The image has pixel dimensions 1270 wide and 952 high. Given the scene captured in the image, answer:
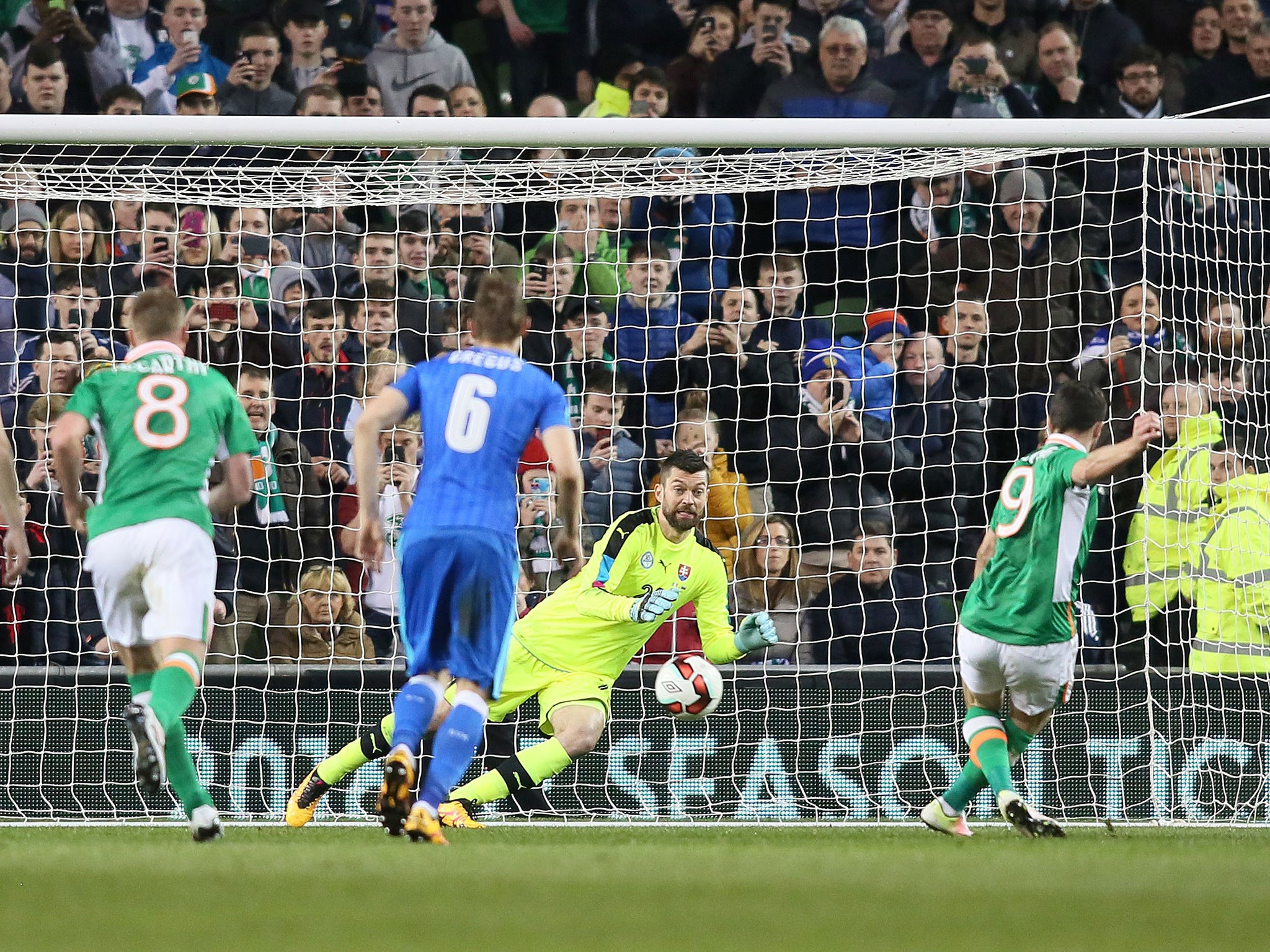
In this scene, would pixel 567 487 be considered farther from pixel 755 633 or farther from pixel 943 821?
pixel 943 821

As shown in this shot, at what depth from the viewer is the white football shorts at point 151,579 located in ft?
17.0

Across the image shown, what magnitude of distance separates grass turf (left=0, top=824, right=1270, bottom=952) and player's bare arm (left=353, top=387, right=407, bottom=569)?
1013 millimetres

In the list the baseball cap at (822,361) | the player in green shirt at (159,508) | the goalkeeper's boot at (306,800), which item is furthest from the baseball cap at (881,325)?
the player in green shirt at (159,508)

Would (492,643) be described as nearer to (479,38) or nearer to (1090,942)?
(1090,942)

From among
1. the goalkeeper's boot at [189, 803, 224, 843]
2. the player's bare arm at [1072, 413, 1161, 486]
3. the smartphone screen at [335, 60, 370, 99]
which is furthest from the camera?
the smartphone screen at [335, 60, 370, 99]

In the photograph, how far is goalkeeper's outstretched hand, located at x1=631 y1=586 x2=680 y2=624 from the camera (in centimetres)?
628

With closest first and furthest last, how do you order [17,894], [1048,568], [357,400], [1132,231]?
[17,894] < [1048,568] < [357,400] < [1132,231]

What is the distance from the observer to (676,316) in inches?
312

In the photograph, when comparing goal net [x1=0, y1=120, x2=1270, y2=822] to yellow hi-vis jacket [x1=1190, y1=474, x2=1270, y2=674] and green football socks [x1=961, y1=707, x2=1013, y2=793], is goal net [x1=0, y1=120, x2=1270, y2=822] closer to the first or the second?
yellow hi-vis jacket [x1=1190, y1=474, x2=1270, y2=674]

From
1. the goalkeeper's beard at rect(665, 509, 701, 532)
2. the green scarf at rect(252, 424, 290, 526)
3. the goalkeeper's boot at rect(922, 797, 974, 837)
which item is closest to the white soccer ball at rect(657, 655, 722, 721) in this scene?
the goalkeeper's beard at rect(665, 509, 701, 532)

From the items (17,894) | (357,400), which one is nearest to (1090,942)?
(17,894)

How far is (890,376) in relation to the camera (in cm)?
763

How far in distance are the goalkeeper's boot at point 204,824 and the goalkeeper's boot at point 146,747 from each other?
0.34 metres

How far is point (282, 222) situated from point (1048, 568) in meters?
4.46
